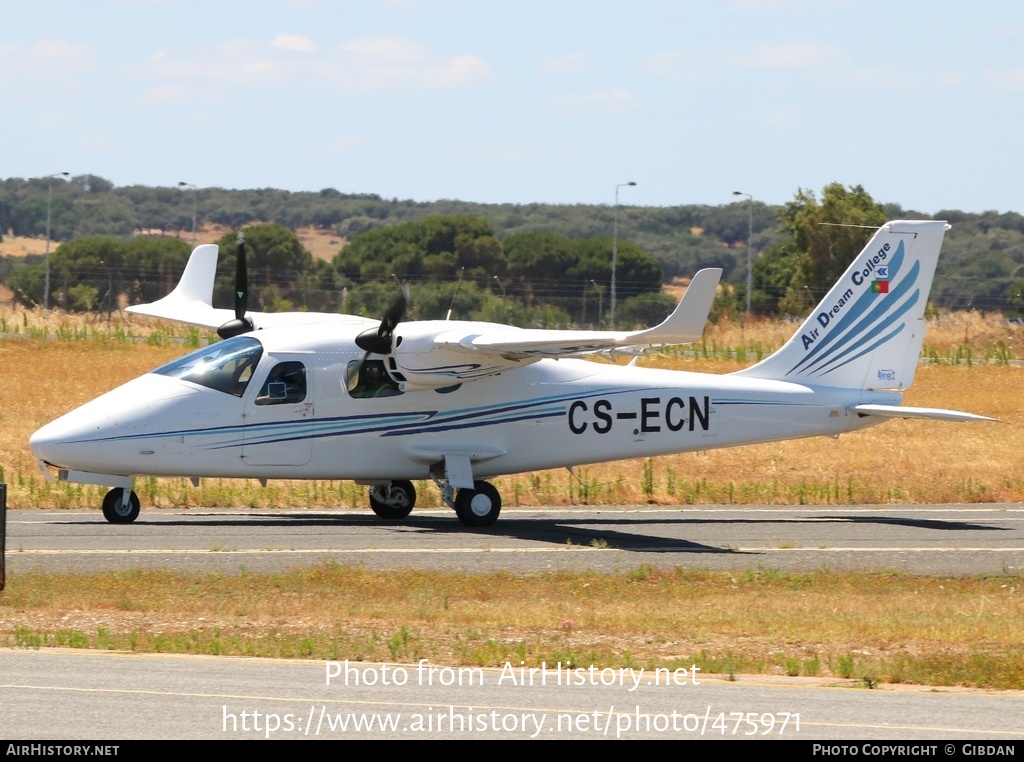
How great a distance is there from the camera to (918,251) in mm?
23281

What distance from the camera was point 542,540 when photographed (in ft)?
66.3

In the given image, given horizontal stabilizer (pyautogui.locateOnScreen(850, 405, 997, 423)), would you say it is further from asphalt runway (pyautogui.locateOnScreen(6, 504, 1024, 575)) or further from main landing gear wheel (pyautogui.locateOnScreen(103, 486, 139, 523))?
main landing gear wheel (pyautogui.locateOnScreen(103, 486, 139, 523))

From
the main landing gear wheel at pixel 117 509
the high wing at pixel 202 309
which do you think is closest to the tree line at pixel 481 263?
the high wing at pixel 202 309

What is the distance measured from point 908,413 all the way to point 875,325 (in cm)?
174

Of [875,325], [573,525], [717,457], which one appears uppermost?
[875,325]

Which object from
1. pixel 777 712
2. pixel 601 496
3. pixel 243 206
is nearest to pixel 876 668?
pixel 777 712

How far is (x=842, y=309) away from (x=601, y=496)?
18.1ft

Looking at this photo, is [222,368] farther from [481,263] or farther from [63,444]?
[481,263]

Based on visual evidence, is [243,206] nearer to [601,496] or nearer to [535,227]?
[535,227]

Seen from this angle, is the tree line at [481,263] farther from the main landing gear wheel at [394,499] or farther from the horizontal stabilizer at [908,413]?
the horizontal stabilizer at [908,413]

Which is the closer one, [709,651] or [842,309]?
[709,651]

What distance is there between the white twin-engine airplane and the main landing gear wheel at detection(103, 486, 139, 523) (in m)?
0.02

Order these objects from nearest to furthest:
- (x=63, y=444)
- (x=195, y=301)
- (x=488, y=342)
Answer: (x=63, y=444)
(x=488, y=342)
(x=195, y=301)

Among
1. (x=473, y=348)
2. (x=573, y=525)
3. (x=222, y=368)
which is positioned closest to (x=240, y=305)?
(x=222, y=368)
